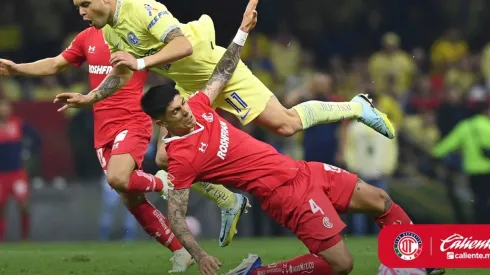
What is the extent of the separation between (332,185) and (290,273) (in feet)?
2.96

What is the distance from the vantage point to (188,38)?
435 inches

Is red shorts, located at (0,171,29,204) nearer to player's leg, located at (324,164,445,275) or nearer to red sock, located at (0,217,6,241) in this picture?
red sock, located at (0,217,6,241)

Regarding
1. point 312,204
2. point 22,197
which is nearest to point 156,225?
point 312,204

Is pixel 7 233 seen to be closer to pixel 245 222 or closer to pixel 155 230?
pixel 245 222

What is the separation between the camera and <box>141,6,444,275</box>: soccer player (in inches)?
378

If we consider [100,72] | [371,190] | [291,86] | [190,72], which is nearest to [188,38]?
[190,72]

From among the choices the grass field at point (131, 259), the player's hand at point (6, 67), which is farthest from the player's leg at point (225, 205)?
the player's hand at point (6, 67)

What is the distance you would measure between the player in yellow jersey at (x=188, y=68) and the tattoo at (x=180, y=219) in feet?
4.43

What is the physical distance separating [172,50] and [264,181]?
1.45m

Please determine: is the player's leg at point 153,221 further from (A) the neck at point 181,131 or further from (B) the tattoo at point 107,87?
(A) the neck at point 181,131

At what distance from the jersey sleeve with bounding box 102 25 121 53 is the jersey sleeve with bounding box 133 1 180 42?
473 millimetres

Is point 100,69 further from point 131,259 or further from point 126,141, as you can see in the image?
point 131,259

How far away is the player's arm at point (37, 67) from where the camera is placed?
11656mm

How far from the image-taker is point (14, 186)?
18922mm
